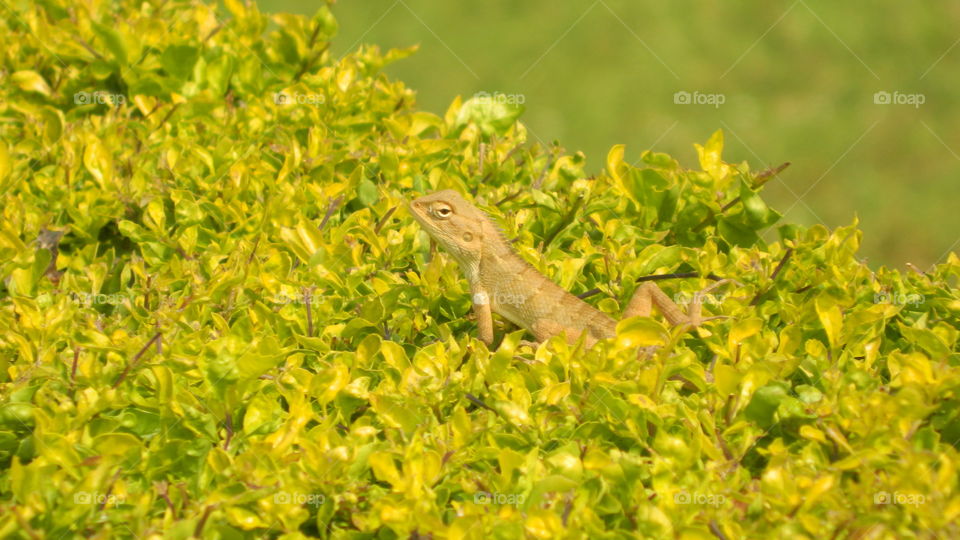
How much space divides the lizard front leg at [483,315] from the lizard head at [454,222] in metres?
0.28

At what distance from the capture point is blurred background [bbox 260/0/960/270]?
300 inches

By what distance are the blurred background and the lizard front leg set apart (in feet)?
13.9

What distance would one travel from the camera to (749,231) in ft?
10.8

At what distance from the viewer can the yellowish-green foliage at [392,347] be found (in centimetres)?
203

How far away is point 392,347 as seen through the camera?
255 cm

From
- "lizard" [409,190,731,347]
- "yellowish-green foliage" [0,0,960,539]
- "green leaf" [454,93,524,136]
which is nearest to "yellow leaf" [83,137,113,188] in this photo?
"yellowish-green foliage" [0,0,960,539]

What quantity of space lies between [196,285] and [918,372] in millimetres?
2188

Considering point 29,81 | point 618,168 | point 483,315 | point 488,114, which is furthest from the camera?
point 29,81

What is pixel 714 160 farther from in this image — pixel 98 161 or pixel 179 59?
pixel 179 59

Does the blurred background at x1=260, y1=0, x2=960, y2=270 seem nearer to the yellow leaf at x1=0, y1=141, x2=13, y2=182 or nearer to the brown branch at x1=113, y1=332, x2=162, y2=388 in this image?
the yellow leaf at x1=0, y1=141, x2=13, y2=182

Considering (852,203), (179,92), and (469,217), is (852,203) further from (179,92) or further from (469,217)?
(179,92)

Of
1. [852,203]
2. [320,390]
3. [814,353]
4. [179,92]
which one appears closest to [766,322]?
[814,353]

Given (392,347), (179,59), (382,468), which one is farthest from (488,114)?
(382,468)

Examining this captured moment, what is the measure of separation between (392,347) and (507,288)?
105cm
